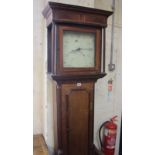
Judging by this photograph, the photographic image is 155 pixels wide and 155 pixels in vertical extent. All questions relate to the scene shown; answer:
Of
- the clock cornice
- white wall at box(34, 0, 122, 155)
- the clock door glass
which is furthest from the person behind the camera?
white wall at box(34, 0, 122, 155)

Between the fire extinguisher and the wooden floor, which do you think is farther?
the fire extinguisher

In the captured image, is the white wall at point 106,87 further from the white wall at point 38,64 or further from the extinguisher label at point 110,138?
the white wall at point 38,64

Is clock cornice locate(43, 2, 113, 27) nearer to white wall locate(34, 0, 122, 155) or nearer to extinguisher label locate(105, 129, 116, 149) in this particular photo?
white wall locate(34, 0, 122, 155)

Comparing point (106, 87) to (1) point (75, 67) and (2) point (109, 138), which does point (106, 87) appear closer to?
(2) point (109, 138)

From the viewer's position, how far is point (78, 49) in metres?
1.48

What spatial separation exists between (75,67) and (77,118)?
435 millimetres

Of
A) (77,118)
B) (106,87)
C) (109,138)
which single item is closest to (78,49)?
(77,118)

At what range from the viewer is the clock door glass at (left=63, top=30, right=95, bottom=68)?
1.42m

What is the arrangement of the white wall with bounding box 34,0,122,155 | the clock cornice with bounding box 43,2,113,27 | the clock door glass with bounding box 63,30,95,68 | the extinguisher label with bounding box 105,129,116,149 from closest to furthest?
the clock cornice with bounding box 43,2,113,27 → the clock door glass with bounding box 63,30,95,68 → the white wall with bounding box 34,0,122,155 → the extinguisher label with bounding box 105,129,116,149

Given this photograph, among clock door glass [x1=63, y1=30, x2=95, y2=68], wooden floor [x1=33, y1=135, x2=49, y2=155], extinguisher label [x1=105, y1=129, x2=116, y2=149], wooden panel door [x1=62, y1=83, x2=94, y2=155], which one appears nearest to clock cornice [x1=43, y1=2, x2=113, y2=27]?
clock door glass [x1=63, y1=30, x2=95, y2=68]

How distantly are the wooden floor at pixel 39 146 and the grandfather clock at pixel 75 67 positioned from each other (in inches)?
4.9

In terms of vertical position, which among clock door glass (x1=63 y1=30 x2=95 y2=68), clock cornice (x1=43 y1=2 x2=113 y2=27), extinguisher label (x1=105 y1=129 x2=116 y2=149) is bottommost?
extinguisher label (x1=105 y1=129 x2=116 y2=149)
